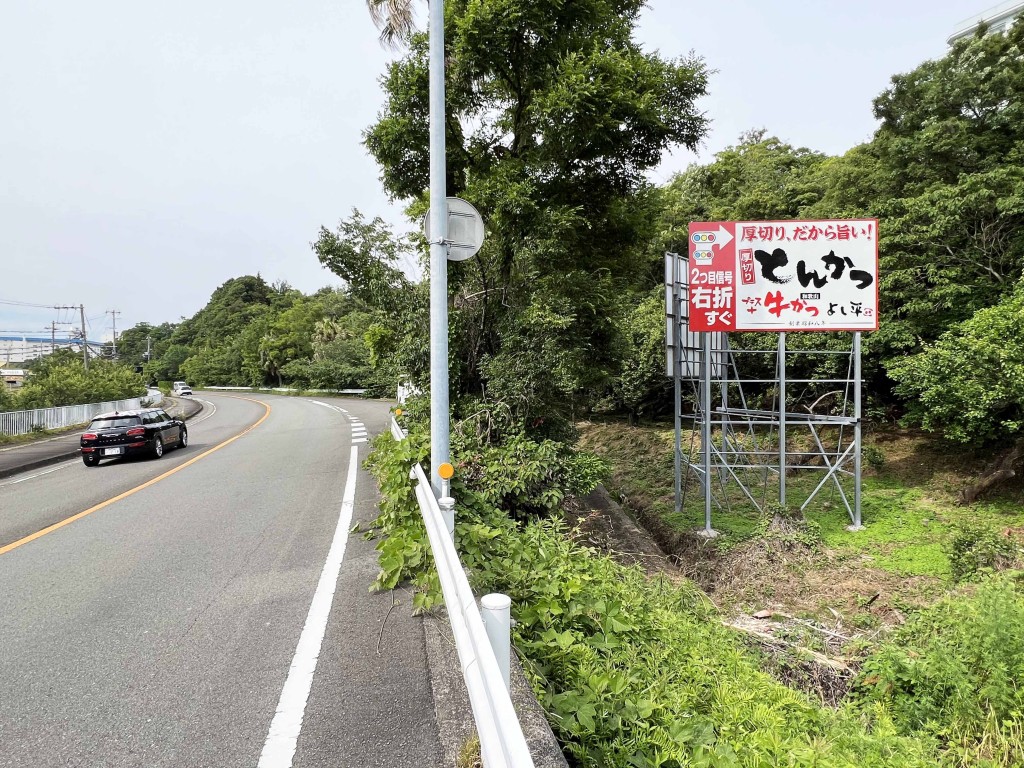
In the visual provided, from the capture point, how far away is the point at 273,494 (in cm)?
845

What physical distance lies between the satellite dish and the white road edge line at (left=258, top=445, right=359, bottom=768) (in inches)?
119

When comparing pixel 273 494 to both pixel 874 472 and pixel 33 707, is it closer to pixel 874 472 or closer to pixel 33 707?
pixel 33 707

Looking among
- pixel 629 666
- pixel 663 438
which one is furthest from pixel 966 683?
pixel 663 438

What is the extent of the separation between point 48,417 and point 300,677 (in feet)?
76.7

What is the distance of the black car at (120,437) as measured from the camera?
40.5 ft

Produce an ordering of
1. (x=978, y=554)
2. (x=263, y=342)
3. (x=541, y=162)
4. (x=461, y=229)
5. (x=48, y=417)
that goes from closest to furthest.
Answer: (x=461, y=229), (x=978, y=554), (x=541, y=162), (x=48, y=417), (x=263, y=342)

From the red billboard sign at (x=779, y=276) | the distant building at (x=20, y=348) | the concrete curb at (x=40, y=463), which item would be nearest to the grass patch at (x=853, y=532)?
the red billboard sign at (x=779, y=276)

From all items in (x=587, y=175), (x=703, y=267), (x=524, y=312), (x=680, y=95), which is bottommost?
(x=524, y=312)

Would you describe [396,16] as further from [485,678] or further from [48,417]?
[48,417]

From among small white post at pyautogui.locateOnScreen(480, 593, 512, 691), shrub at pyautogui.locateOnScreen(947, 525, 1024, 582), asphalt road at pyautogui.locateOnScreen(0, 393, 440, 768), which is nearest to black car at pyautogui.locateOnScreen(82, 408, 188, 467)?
asphalt road at pyautogui.locateOnScreen(0, 393, 440, 768)

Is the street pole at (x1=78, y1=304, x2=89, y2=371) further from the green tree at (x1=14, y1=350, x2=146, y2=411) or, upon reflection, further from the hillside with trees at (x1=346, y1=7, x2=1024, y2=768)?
the hillside with trees at (x1=346, y1=7, x2=1024, y2=768)

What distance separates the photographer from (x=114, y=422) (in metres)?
12.7

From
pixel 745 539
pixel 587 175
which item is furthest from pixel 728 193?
pixel 745 539

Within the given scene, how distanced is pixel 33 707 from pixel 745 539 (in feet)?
27.6
